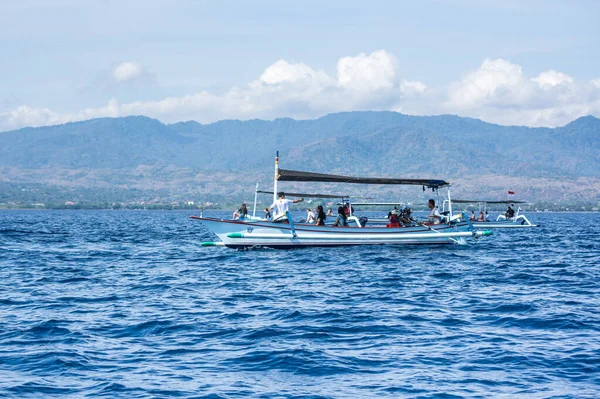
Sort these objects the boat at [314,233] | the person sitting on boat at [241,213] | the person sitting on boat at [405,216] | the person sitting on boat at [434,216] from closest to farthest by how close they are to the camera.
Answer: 1. the boat at [314,233]
2. the person sitting on boat at [405,216]
3. the person sitting on boat at [434,216]
4. the person sitting on boat at [241,213]

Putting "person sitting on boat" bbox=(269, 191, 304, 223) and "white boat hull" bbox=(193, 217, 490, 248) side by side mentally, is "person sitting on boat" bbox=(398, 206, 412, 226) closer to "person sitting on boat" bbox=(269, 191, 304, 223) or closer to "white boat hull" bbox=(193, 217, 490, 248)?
"white boat hull" bbox=(193, 217, 490, 248)

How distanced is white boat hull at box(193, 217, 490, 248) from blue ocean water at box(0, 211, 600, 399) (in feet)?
20.3

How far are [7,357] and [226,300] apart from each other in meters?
9.64

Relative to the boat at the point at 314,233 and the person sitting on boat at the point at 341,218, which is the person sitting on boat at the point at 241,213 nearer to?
the boat at the point at 314,233

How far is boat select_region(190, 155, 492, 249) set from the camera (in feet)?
145

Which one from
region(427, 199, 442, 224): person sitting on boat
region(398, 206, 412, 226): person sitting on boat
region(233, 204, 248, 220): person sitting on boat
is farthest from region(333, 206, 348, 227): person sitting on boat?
region(233, 204, 248, 220): person sitting on boat

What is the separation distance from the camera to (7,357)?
1769 cm

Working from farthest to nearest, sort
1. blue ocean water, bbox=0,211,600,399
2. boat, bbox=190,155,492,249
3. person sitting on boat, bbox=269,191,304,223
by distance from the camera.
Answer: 1. boat, bbox=190,155,492,249
2. person sitting on boat, bbox=269,191,304,223
3. blue ocean water, bbox=0,211,600,399

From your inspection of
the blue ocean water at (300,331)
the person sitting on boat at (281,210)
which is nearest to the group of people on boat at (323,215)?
the person sitting on boat at (281,210)

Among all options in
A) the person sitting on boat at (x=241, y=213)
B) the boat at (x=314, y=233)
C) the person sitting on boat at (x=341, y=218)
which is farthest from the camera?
the person sitting on boat at (x=241, y=213)

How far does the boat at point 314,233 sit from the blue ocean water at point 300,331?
6228 millimetres

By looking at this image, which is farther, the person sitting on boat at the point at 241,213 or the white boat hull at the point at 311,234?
the person sitting on boat at the point at 241,213

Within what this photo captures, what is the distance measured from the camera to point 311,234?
149 ft

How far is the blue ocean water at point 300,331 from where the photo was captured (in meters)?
15.7
